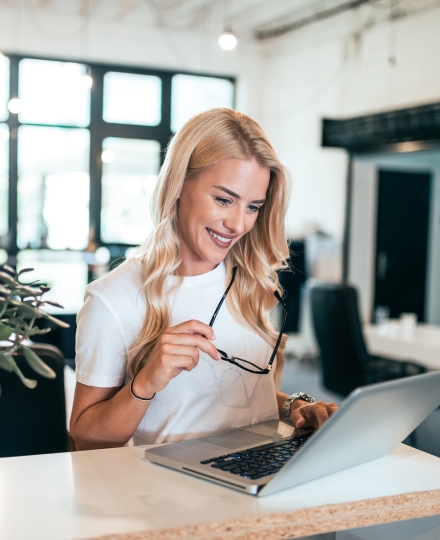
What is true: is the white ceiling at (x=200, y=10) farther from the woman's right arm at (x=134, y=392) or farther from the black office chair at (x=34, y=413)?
the woman's right arm at (x=134, y=392)

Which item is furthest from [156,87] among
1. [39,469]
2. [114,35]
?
[39,469]

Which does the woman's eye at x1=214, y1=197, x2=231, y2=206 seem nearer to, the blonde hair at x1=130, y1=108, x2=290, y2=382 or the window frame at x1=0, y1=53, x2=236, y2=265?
the blonde hair at x1=130, y1=108, x2=290, y2=382

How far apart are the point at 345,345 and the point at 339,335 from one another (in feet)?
0.24

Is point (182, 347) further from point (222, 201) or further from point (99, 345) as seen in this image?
point (222, 201)

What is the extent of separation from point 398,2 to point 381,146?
1309 millimetres

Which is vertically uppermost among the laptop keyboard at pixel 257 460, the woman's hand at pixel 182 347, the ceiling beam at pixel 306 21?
the ceiling beam at pixel 306 21

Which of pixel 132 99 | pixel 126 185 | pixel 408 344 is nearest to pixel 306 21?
pixel 132 99

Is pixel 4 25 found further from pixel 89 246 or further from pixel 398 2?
pixel 398 2

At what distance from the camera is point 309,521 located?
945 millimetres

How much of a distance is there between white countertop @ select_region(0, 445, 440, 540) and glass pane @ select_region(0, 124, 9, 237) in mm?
7310

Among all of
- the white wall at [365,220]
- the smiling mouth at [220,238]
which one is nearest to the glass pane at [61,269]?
the white wall at [365,220]

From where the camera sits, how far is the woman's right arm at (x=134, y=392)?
1186mm

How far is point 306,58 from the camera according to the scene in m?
8.02

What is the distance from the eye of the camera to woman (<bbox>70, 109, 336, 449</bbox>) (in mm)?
1434
